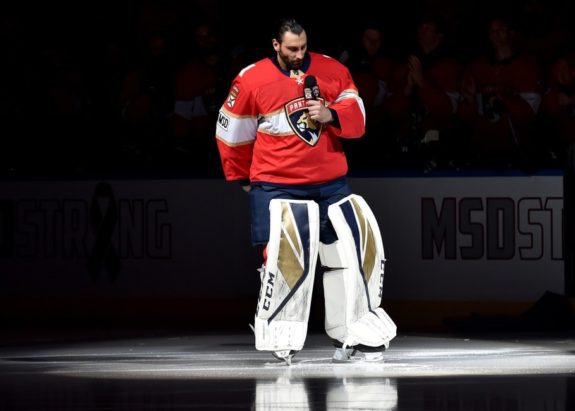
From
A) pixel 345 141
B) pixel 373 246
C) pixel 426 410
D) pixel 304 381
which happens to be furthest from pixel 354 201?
pixel 345 141

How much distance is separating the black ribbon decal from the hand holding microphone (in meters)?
5.35

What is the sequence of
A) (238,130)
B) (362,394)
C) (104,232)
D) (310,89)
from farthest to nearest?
(104,232) → (238,130) → (310,89) → (362,394)

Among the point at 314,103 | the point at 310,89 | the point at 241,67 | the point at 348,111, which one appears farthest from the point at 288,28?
the point at 241,67

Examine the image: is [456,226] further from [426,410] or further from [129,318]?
[426,410]

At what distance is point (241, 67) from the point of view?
16859 millimetres

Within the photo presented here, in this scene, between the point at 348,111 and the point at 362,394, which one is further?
the point at 348,111

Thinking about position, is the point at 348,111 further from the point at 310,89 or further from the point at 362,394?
the point at 362,394

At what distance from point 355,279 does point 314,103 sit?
1238 millimetres

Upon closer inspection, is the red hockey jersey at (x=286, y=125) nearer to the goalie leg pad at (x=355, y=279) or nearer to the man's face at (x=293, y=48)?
the man's face at (x=293, y=48)

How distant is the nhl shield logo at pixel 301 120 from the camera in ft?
37.6

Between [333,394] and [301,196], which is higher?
[301,196]

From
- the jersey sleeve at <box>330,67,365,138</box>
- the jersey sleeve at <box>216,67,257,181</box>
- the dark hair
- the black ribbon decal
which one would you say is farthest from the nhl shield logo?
the black ribbon decal

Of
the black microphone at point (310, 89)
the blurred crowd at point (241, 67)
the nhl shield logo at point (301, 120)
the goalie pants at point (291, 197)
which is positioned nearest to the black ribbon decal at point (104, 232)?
the blurred crowd at point (241, 67)

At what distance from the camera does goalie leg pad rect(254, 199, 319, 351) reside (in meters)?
11.4
